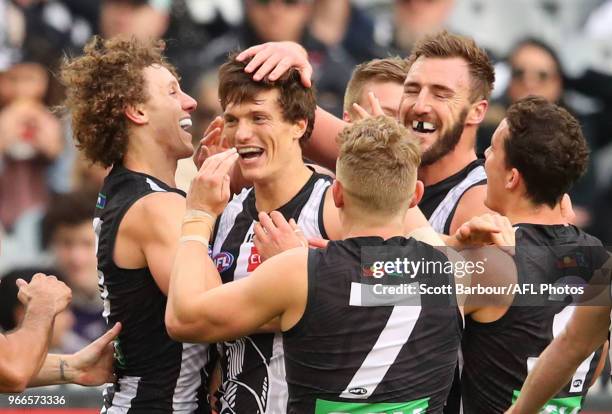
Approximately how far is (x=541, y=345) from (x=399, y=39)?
5.10m

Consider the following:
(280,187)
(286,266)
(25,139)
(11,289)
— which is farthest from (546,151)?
(25,139)

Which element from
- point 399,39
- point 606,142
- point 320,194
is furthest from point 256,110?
point 606,142

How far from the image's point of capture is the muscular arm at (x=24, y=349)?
16.0 ft

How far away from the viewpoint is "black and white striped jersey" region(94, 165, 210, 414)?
5.18m

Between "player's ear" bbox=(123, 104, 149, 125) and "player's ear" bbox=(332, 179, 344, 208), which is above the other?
"player's ear" bbox=(123, 104, 149, 125)

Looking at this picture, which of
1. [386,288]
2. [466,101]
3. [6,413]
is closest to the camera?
[386,288]

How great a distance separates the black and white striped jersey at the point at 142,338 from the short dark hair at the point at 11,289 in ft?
11.9

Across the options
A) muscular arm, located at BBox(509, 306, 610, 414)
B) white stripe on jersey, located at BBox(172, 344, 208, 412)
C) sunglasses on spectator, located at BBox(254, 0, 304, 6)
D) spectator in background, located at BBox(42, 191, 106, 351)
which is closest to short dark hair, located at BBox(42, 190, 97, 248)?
spectator in background, located at BBox(42, 191, 106, 351)

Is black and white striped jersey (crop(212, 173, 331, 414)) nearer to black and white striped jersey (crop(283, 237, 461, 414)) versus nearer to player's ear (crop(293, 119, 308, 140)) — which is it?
player's ear (crop(293, 119, 308, 140))

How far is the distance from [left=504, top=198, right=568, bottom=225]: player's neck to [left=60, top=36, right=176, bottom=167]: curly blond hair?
6.10ft

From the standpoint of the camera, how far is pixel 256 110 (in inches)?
201

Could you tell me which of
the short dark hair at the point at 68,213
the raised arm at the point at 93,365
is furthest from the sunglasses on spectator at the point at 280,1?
the raised arm at the point at 93,365

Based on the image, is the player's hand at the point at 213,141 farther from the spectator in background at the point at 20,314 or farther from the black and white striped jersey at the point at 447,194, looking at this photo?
the spectator in background at the point at 20,314

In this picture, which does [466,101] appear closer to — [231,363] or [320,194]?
[320,194]
